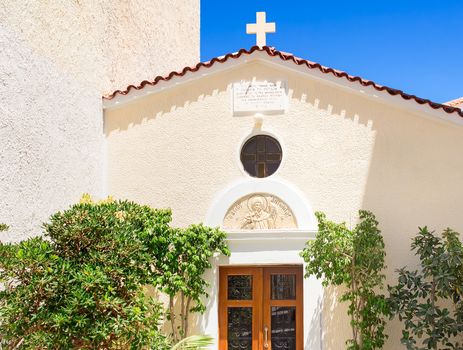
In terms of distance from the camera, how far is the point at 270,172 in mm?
10891

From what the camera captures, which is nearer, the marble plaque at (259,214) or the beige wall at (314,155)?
the beige wall at (314,155)

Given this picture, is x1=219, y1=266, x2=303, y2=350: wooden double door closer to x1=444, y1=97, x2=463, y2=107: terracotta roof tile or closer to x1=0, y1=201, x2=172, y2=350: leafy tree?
x1=0, y1=201, x2=172, y2=350: leafy tree

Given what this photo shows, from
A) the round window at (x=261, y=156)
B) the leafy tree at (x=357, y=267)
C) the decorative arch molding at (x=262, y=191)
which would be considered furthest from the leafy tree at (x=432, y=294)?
the round window at (x=261, y=156)

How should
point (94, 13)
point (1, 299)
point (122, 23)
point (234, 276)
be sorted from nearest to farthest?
point (1, 299)
point (234, 276)
point (94, 13)
point (122, 23)

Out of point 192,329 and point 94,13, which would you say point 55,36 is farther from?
point 192,329

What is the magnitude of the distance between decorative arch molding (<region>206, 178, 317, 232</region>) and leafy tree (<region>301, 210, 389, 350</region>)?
23.9 inches

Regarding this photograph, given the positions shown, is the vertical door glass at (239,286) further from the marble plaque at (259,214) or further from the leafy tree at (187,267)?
the marble plaque at (259,214)

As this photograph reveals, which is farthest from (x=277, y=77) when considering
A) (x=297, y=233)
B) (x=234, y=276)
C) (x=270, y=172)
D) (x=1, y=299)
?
(x=1, y=299)

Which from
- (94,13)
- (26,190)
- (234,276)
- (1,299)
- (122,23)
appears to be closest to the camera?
(1,299)

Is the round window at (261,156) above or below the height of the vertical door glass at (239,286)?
above

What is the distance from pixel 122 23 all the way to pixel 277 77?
12.1ft

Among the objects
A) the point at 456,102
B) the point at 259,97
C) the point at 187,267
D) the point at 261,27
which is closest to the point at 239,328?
the point at 187,267

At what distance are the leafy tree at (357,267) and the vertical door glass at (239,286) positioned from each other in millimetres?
1221

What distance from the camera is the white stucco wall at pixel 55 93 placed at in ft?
28.9
